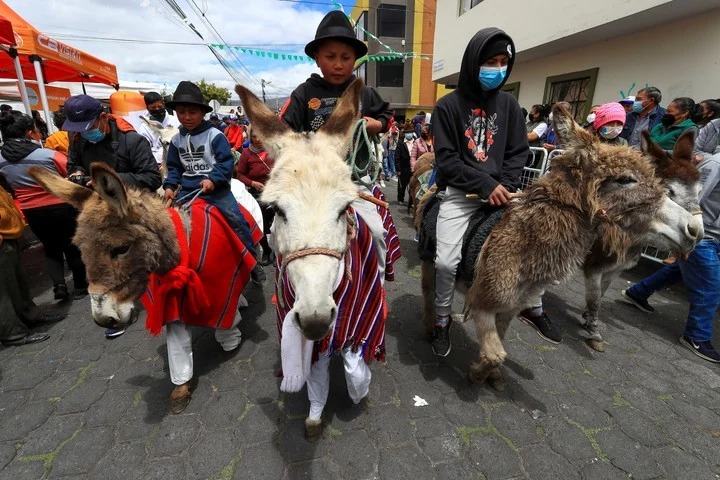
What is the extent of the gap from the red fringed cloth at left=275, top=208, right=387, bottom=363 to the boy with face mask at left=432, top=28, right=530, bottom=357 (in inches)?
34.9

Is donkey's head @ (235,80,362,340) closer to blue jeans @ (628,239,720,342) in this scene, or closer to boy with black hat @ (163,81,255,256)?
boy with black hat @ (163,81,255,256)

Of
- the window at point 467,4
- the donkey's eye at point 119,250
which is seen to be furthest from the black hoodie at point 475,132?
the window at point 467,4

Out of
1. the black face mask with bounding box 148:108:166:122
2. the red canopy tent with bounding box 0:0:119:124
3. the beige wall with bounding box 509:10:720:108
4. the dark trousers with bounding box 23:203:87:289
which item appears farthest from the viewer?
the black face mask with bounding box 148:108:166:122

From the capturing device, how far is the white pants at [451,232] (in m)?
2.98

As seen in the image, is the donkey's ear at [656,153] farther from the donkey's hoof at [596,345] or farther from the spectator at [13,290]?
the spectator at [13,290]

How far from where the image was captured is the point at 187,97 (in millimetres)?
3465

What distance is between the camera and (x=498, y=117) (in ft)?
10.00

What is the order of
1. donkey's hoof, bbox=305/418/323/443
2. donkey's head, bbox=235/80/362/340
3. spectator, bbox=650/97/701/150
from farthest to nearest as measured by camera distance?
spectator, bbox=650/97/701/150, donkey's hoof, bbox=305/418/323/443, donkey's head, bbox=235/80/362/340

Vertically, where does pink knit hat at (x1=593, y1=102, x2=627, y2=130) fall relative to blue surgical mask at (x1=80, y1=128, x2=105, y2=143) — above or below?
above

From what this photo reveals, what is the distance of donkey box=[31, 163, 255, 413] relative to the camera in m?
2.38

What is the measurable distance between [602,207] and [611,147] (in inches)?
18.6

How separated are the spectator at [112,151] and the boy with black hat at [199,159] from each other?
515 millimetres

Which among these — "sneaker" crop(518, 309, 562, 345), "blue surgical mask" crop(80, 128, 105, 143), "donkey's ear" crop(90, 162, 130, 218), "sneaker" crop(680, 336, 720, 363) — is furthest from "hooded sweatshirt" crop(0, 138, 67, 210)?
"sneaker" crop(680, 336, 720, 363)

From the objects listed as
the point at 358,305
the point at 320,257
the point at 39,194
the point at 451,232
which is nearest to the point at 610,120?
the point at 451,232
